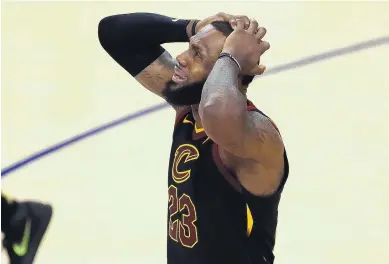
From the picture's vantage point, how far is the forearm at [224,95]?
4.82 ft

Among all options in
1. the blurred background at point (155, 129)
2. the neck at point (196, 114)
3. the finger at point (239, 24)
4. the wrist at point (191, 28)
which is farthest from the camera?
the blurred background at point (155, 129)

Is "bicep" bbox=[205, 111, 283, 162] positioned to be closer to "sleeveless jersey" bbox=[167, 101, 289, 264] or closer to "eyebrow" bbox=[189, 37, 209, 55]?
"sleeveless jersey" bbox=[167, 101, 289, 264]

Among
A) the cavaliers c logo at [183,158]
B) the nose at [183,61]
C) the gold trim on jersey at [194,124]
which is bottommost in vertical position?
the cavaliers c logo at [183,158]

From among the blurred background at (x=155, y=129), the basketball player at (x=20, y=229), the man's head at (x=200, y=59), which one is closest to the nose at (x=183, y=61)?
the man's head at (x=200, y=59)

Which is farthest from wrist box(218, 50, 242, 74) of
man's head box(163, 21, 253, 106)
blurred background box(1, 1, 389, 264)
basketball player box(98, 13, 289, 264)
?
blurred background box(1, 1, 389, 264)

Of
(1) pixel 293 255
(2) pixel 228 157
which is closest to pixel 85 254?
(1) pixel 293 255

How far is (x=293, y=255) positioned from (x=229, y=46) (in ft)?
4.71

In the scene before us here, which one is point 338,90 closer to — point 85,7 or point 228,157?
point 85,7

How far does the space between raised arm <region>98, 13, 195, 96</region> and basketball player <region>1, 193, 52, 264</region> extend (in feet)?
1.84

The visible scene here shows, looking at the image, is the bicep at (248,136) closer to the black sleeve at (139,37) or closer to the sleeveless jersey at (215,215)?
the sleeveless jersey at (215,215)

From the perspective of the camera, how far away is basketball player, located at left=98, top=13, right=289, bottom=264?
150 centimetres

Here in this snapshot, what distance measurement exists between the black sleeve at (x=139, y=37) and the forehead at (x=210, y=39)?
1.05 ft

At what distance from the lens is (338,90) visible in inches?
139

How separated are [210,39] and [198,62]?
0.21 feet
